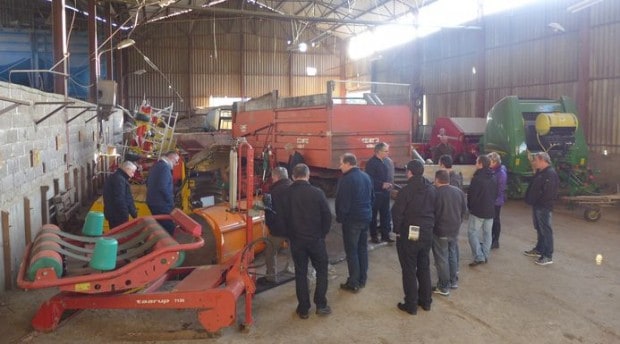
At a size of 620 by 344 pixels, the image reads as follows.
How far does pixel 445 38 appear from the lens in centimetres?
2033

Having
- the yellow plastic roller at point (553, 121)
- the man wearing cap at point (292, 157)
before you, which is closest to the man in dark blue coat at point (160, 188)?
the man wearing cap at point (292, 157)

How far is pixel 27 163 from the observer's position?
628 centimetres

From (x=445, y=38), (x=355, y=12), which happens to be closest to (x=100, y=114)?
(x=445, y=38)

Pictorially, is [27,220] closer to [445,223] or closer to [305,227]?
[305,227]

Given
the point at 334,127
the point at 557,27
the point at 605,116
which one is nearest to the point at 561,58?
the point at 557,27

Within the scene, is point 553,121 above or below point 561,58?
below

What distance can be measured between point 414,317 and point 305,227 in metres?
1.51

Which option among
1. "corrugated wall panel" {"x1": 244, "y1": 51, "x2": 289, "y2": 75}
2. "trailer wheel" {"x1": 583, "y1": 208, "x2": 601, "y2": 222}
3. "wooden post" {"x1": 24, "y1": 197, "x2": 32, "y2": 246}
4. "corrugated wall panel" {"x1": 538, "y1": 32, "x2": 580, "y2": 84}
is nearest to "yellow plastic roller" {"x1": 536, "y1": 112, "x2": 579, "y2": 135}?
"trailer wheel" {"x1": 583, "y1": 208, "x2": 601, "y2": 222}

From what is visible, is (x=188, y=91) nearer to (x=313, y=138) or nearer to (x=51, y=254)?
(x=313, y=138)

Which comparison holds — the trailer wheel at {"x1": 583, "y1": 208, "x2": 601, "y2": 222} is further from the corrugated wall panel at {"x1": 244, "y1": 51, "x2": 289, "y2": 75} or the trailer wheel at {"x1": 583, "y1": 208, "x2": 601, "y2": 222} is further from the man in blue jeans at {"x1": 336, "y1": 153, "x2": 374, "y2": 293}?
the corrugated wall panel at {"x1": 244, "y1": 51, "x2": 289, "y2": 75}

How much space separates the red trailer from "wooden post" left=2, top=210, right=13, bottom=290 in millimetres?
5416

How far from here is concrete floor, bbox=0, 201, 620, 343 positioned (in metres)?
4.64

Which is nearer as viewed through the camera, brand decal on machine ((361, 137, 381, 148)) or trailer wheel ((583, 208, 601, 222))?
brand decal on machine ((361, 137, 381, 148))

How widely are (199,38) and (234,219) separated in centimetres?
2470
